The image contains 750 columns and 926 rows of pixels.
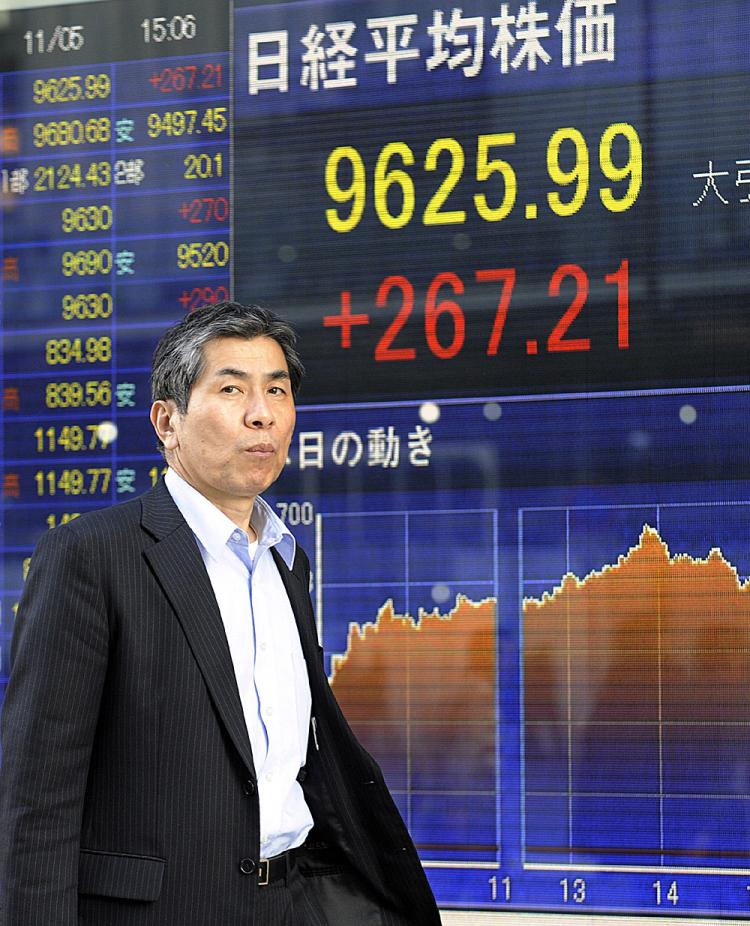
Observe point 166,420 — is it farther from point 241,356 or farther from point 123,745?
point 123,745

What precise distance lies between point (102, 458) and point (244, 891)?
164 centimetres

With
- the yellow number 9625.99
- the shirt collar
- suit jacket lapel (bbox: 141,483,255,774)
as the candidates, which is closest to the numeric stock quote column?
the yellow number 9625.99

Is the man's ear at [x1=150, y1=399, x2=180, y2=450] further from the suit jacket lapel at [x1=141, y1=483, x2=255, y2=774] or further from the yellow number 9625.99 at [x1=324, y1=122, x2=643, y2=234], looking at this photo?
the yellow number 9625.99 at [x1=324, y1=122, x2=643, y2=234]

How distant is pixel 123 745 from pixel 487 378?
5.00 ft

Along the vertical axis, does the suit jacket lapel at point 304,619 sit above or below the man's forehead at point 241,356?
below

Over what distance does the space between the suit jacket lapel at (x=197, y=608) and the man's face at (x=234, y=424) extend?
0.10m

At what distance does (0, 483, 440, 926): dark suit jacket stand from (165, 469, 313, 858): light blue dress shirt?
0.06 meters

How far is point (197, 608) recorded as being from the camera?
6.98 feet

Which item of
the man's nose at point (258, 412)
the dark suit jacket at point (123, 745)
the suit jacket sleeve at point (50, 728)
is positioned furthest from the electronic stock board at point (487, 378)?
the suit jacket sleeve at point (50, 728)

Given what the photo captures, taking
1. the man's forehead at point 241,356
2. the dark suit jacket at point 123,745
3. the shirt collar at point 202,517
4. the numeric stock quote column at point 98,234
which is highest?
the numeric stock quote column at point 98,234

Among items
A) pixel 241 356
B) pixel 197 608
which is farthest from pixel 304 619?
pixel 241 356

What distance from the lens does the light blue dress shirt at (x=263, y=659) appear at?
2.16 m

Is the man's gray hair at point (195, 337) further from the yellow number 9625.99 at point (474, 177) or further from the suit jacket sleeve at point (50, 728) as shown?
the yellow number 9625.99 at point (474, 177)

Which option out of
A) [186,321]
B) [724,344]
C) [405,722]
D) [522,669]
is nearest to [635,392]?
[724,344]
